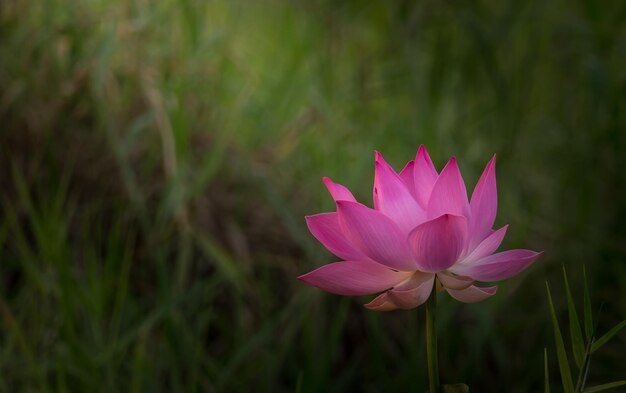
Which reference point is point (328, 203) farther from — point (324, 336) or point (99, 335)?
point (99, 335)

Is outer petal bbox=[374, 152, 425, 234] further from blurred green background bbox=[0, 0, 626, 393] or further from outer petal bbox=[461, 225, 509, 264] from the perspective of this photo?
blurred green background bbox=[0, 0, 626, 393]

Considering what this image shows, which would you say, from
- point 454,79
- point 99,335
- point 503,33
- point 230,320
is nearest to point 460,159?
point 503,33

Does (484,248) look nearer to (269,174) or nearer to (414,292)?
(414,292)

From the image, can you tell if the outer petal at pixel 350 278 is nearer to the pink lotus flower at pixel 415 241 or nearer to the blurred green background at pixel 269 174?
the pink lotus flower at pixel 415 241

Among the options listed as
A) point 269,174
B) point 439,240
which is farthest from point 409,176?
point 269,174

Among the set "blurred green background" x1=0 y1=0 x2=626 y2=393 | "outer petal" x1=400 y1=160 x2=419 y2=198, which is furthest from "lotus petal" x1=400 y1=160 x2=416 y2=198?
"blurred green background" x1=0 y1=0 x2=626 y2=393

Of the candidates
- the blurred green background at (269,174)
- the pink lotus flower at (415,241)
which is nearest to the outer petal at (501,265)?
the pink lotus flower at (415,241)
